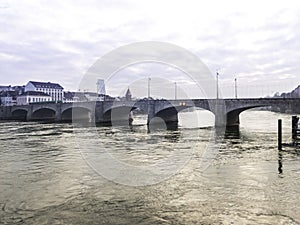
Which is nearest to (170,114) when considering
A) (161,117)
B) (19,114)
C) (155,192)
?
(161,117)

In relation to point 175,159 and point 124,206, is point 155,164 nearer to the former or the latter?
point 175,159

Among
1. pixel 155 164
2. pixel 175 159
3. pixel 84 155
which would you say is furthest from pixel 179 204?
pixel 84 155

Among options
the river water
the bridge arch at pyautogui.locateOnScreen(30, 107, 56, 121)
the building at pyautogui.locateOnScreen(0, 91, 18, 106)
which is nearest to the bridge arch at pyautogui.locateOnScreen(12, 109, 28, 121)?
the bridge arch at pyautogui.locateOnScreen(30, 107, 56, 121)

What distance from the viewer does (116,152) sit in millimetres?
23391

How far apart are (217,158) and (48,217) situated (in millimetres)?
12311

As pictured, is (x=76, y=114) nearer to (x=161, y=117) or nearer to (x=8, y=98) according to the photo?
(x=161, y=117)

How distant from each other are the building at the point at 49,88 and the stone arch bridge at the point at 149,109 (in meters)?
60.5

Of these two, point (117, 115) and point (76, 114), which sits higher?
point (76, 114)

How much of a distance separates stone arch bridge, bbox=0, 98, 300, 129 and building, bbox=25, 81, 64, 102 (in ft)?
199

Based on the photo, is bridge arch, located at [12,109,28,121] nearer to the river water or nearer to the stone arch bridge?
the stone arch bridge

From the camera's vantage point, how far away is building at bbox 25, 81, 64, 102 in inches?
5968

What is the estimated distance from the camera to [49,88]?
15912 cm

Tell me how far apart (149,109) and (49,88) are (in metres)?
114

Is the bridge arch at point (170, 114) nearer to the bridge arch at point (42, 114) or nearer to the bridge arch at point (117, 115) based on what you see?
the bridge arch at point (117, 115)
